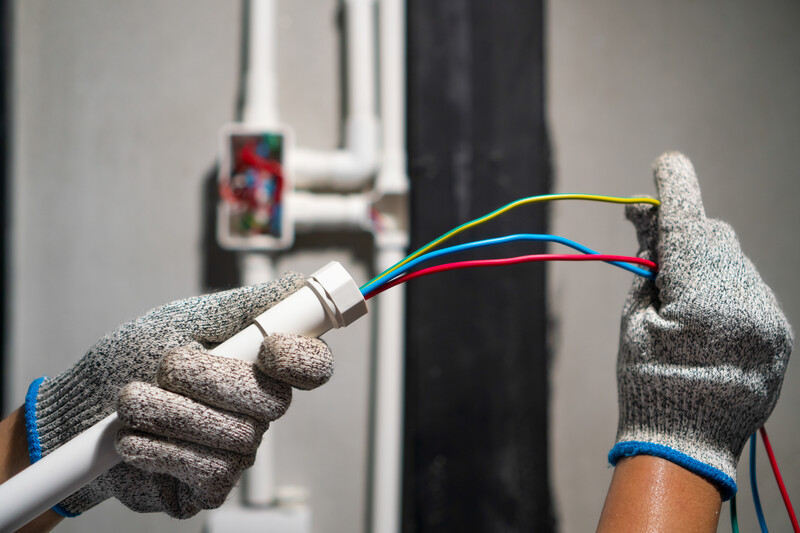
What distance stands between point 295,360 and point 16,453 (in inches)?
13.2

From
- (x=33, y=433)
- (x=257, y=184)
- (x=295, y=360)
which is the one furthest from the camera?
(x=257, y=184)

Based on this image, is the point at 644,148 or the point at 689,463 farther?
the point at 644,148

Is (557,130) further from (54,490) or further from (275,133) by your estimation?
(54,490)

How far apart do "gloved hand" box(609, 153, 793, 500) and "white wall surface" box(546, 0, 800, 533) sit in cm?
31

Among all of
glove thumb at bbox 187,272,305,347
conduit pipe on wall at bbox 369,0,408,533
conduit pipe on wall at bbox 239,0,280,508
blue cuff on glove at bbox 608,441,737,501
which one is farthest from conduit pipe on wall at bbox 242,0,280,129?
blue cuff on glove at bbox 608,441,737,501

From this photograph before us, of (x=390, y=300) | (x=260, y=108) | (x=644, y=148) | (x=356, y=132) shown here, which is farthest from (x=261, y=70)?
(x=644, y=148)

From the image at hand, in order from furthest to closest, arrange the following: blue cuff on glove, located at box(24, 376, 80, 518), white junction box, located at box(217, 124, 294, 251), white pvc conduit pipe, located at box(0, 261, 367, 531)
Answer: white junction box, located at box(217, 124, 294, 251), blue cuff on glove, located at box(24, 376, 80, 518), white pvc conduit pipe, located at box(0, 261, 367, 531)

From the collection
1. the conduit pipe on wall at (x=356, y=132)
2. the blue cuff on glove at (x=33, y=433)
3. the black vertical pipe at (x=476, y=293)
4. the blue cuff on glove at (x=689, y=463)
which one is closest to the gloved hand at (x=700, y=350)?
the blue cuff on glove at (x=689, y=463)

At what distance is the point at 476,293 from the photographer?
2.35 feet

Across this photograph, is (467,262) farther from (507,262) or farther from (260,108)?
(260,108)

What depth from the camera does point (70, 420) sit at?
43cm

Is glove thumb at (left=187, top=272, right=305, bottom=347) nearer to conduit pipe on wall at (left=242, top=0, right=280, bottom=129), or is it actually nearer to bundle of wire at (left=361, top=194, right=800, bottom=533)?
bundle of wire at (left=361, top=194, right=800, bottom=533)

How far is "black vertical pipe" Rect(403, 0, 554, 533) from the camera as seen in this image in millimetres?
710

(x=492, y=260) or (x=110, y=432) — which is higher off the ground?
(x=492, y=260)
